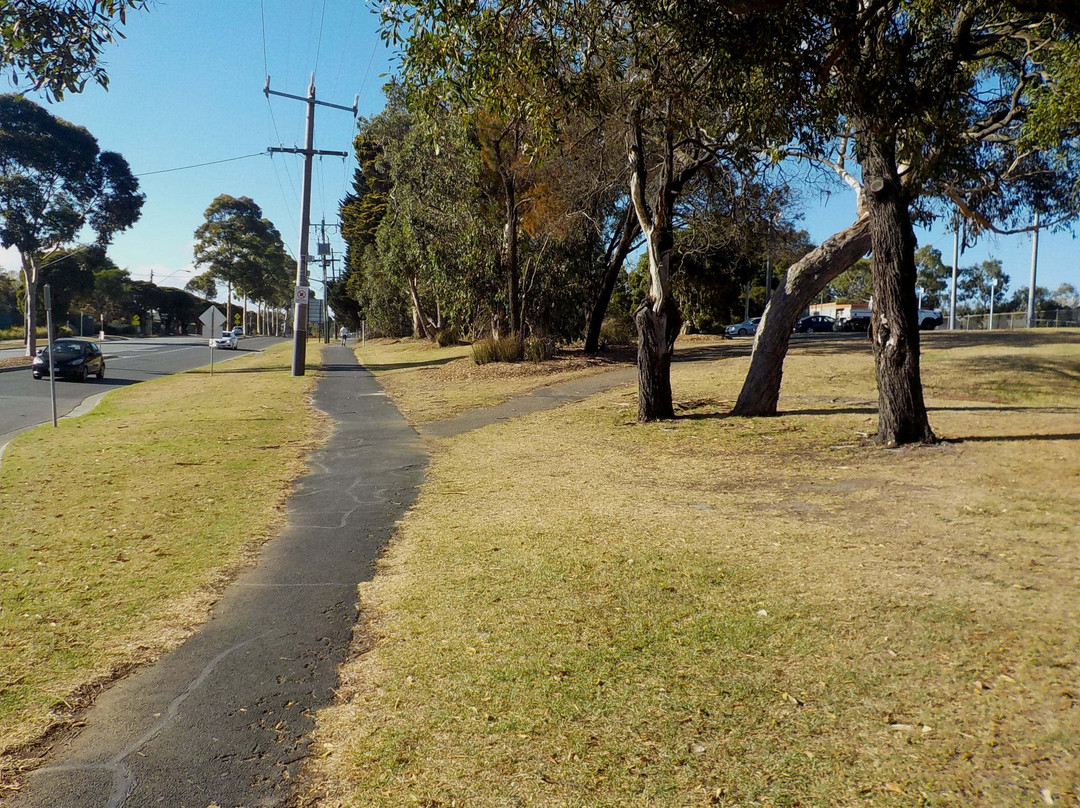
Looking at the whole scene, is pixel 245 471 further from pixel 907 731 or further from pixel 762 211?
pixel 762 211

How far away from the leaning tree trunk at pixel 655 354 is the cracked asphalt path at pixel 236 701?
274 inches

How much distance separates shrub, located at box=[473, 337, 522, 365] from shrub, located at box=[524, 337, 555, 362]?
0.32 m

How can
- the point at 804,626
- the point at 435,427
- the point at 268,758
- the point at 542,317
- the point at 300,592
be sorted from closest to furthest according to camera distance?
the point at 268,758 → the point at 804,626 → the point at 300,592 → the point at 435,427 → the point at 542,317

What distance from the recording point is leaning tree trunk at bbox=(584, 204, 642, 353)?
87.0ft

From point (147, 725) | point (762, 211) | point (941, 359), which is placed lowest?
point (147, 725)

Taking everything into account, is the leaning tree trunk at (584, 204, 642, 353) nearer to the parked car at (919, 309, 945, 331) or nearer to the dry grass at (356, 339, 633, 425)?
the dry grass at (356, 339, 633, 425)

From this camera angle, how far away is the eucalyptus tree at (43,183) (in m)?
37.2

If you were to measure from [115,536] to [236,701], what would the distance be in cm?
379

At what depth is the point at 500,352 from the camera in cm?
2661

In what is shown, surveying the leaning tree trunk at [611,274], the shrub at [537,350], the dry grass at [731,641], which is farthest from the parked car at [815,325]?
the dry grass at [731,641]

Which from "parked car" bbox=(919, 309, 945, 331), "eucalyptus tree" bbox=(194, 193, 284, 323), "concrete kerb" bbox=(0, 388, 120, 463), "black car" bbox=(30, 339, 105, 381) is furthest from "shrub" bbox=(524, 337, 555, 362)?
"eucalyptus tree" bbox=(194, 193, 284, 323)

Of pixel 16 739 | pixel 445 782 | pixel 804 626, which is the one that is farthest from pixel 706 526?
pixel 16 739

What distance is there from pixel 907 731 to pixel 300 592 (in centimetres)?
408

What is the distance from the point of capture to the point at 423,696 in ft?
13.6
